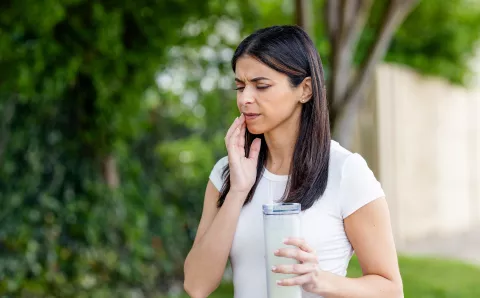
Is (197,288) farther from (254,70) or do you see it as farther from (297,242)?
(254,70)

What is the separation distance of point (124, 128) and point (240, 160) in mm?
4650

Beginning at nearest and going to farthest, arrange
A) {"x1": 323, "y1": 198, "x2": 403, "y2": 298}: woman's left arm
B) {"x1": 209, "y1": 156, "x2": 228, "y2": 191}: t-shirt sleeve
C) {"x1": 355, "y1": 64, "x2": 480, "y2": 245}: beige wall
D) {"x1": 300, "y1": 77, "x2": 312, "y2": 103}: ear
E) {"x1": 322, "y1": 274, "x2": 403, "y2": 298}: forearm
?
1. {"x1": 322, "y1": 274, "x2": 403, "y2": 298}: forearm
2. {"x1": 323, "y1": 198, "x2": 403, "y2": 298}: woman's left arm
3. {"x1": 300, "y1": 77, "x2": 312, "y2": 103}: ear
4. {"x1": 209, "y1": 156, "x2": 228, "y2": 191}: t-shirt sleeve
5. {"x1": 355, "y1": 64, "x2": 480, "y2": 245}: beige wall

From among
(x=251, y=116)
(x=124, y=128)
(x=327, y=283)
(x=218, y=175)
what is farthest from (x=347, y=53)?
(x=327, y=283)

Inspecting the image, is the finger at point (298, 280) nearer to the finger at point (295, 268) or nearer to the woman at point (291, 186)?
the finger at point (295, 268)

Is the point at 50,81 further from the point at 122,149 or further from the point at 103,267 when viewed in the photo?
the point at 103,267

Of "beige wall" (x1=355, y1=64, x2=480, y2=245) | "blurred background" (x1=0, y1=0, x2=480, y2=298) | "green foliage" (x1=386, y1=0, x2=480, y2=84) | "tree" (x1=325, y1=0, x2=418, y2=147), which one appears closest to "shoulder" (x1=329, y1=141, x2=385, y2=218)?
"blurred background" (x1=0, y1=0, x2=480, y2=298)

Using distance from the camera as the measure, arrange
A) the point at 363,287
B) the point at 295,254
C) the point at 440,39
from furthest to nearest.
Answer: the point at 440,39
the point at 363,287
the point at 295,254

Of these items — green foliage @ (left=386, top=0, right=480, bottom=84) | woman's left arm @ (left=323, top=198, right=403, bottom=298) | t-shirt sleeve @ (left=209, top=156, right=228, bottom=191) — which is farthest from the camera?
green foliage @ (left=386, top=0, right=480, bottom=84)

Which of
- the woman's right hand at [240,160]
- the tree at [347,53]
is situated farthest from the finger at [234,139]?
the tree at [347,53]

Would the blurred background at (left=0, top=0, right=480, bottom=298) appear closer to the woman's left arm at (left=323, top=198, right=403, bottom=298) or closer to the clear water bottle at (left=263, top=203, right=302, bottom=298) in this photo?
the woman's left arm at (left=323, top=198, right=403, bottom=298)

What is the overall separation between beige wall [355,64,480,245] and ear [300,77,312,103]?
23.1ft

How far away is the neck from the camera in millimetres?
2279

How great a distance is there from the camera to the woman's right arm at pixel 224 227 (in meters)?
2.19

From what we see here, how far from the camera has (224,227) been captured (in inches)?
85.9
